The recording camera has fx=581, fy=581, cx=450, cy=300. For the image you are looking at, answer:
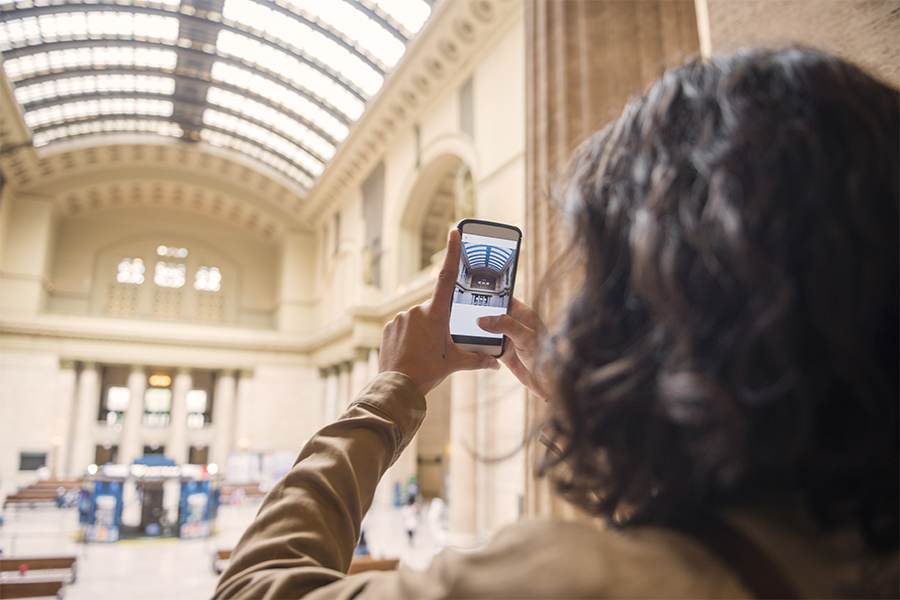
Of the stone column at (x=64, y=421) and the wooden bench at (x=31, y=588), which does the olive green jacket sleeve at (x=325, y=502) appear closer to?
the wooden bench at (x=31, y=588)

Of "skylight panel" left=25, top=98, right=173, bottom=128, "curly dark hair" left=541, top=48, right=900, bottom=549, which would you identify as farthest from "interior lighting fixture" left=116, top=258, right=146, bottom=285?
"curly dark hair" left=541, top=48, right=900, bottom=549

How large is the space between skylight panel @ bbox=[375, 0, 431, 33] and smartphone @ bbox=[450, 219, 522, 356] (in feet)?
53.9

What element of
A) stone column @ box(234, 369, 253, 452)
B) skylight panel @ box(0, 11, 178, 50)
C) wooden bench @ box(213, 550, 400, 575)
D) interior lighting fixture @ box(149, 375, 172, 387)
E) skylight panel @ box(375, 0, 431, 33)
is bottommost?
wooden bench @ box(213, 550, 400, 575)

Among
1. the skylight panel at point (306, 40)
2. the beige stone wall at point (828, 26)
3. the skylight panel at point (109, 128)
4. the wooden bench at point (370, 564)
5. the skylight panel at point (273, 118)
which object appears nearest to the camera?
the beige stone wall at point (828, 26)

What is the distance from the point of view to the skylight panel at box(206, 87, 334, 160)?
78.9 ft

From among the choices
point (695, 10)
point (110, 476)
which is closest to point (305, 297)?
point (110, 476)

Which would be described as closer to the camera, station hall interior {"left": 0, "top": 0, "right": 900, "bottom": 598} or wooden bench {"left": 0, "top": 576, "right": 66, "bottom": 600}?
wooden bench {"left": 0, "top": 576, "right": 66, "bottom": 600}

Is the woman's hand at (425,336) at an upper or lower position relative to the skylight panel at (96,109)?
lower

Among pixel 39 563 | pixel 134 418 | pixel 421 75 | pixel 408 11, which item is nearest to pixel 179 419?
pixel 134 418

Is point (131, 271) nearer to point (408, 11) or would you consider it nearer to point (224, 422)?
point (224, 422)

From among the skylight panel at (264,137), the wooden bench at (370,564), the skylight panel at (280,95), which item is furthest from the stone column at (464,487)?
the skylight panel at (264,137)

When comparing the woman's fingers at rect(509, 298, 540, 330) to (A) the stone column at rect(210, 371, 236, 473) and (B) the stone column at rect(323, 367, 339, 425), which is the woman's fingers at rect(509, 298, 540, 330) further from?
(A) the stone column at rect(210, 371, 236, 473)

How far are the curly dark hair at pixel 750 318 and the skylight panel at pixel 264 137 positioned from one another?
2577 cm

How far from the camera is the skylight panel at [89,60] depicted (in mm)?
21000
